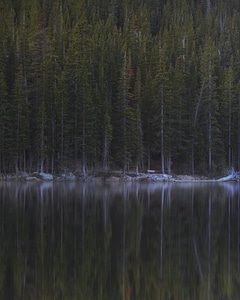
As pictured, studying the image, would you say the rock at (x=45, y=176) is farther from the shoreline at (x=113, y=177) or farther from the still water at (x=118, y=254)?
the still water at (x=118, y=254)

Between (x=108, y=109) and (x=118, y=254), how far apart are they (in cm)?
4664

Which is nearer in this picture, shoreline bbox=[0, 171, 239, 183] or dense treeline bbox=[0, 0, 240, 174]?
shoreline bbox=[0, 171, 239, 183]

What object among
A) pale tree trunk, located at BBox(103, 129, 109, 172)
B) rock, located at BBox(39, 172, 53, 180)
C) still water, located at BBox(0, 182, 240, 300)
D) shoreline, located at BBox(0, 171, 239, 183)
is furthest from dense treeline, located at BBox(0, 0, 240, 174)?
still water, located at BBox(0, 182, 240, 300)

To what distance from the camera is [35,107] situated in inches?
2329

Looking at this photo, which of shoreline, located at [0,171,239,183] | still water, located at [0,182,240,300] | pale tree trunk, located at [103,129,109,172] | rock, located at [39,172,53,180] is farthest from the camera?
pale tree trunk, located at [103,129,109,172]

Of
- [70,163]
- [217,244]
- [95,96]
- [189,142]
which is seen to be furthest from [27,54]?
[217,244]

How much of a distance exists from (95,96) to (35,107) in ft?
23.0

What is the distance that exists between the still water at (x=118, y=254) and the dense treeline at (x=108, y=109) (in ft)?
113

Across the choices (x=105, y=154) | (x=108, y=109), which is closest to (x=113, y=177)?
(x=105, y=154)

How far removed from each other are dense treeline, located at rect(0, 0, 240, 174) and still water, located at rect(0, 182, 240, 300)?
3438 centimetres

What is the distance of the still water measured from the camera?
32.7ft

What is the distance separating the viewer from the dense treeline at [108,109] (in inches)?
2244

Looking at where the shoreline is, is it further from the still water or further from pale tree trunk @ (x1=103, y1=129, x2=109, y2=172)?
the still water

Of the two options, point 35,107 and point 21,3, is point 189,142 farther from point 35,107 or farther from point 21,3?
point 21,3
